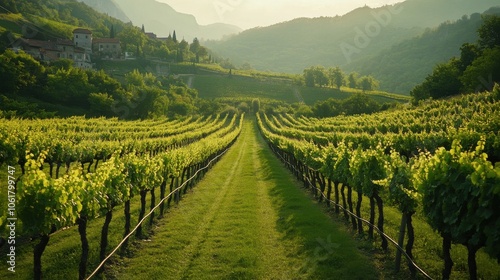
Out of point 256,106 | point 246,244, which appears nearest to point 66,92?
point 256,106

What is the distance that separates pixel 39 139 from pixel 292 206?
1774 cm

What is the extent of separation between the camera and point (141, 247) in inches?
564

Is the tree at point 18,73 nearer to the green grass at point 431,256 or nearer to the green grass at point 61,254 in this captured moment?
the green grass at point 61,254

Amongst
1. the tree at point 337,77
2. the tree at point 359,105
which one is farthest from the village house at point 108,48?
the tree at point 359,105

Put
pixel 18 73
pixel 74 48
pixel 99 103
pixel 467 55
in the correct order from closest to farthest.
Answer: pixel 18 73 < pixel 467 55 < pixel 99 103 < pixel 74 48

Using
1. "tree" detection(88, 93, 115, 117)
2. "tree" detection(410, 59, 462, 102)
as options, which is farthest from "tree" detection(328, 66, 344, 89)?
"tree" detection(88, 93, 115, 117)

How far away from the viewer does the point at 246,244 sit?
47.5 ft

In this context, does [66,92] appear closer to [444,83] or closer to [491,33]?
[444,83]

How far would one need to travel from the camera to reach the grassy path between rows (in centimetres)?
1193

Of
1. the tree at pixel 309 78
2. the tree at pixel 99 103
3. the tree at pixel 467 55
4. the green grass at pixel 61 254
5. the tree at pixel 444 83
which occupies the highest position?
the tree at pixel 309 78

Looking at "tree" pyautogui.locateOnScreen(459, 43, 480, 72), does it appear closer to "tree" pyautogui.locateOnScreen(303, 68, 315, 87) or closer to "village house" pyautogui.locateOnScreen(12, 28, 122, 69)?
"tree" pyautogui.locateOnScreen(303, 68, 315, 87)

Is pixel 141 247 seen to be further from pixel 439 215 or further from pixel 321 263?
pixel 439 215

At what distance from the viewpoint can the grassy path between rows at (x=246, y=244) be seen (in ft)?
39.1

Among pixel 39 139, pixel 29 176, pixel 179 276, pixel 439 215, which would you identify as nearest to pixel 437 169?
pixel 439 215
